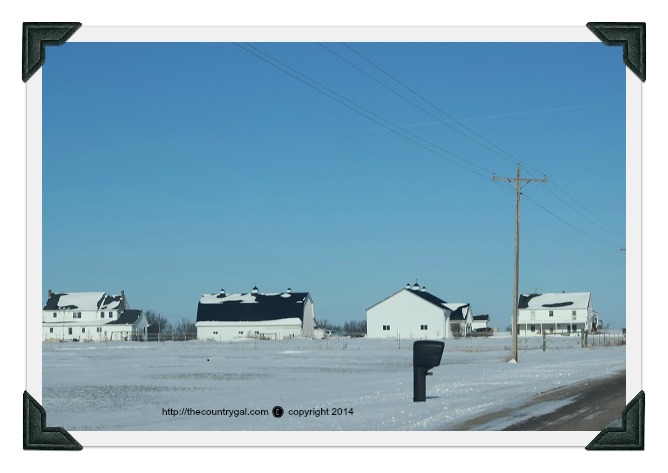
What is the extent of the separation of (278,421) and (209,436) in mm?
947

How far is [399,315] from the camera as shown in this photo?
17359 mm

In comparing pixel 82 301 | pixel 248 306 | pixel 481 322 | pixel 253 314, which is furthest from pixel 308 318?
pixel 481 322

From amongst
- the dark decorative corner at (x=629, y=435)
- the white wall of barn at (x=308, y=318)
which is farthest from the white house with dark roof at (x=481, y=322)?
the dark decorative corner at (x=629, y=435)

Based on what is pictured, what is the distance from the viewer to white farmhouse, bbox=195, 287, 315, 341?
14.7 meters

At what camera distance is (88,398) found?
15445 mm

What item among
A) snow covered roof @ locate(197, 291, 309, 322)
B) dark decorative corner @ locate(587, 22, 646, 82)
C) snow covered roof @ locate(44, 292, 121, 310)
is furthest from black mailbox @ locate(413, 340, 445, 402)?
dark decorative corner @ locate(587, 22, 646, 82)

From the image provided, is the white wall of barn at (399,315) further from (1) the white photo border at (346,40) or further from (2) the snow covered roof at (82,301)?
(2) the snow covered roof at (82,301)

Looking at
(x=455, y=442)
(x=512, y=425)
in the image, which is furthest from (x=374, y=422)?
(x=512, y=425)

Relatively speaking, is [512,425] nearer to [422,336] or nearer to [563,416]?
[563,416]

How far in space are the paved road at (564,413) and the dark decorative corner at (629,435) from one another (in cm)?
30

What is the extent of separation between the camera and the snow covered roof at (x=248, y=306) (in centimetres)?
1462

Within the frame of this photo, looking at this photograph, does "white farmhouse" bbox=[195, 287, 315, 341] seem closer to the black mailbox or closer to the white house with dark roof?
the black mailbox

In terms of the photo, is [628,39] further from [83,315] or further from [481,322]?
[481,322]

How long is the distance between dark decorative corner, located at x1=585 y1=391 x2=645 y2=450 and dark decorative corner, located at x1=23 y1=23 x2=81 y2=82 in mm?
8913
